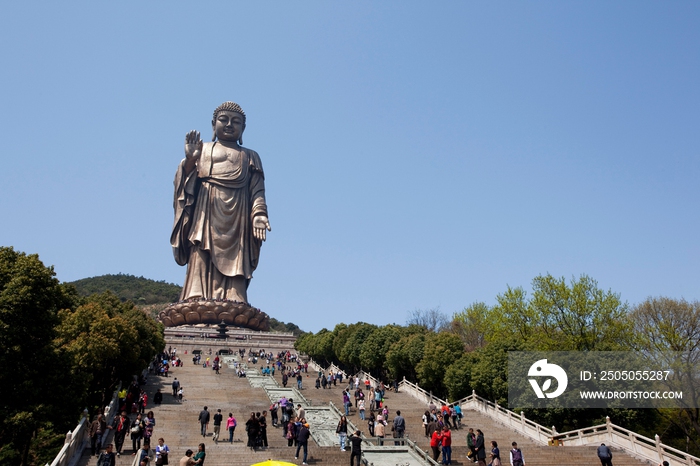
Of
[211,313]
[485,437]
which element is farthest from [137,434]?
[211,313]

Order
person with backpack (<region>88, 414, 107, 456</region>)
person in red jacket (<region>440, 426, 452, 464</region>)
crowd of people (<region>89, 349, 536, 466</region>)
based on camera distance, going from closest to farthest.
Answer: crowd of people (<region>89, 349, 536, 466</region>), person in red jacket (<region>440, 426, 452, 464</region>), person with backpack (<region>88, 414, 107, 456</region>)

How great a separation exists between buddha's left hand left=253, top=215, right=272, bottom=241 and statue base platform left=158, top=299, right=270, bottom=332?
183 inches

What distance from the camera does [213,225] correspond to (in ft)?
141

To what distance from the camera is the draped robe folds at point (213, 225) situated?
42656 millimetres

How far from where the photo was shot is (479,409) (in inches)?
738

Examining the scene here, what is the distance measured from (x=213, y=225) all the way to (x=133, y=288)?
2615 inches

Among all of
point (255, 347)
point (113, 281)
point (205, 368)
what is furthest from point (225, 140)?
point (113, 281)

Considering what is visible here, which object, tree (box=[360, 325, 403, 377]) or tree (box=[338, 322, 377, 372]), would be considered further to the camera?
tree (box=[338, 322, 377, 372])

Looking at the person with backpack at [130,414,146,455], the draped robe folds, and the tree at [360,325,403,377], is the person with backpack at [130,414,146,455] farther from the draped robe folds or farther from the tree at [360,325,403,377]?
the draped robe folds

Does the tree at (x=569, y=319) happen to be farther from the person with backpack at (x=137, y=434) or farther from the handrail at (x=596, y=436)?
the person with backpack at (x=137, y=434)

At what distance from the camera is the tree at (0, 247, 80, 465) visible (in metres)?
11.9

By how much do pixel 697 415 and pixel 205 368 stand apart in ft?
63.7

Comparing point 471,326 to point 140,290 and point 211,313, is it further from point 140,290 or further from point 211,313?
point 140,290

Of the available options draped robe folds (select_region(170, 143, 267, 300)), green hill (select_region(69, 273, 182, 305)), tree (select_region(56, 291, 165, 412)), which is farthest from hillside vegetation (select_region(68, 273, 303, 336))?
tree (select_region(56, 291, 165, 412))
